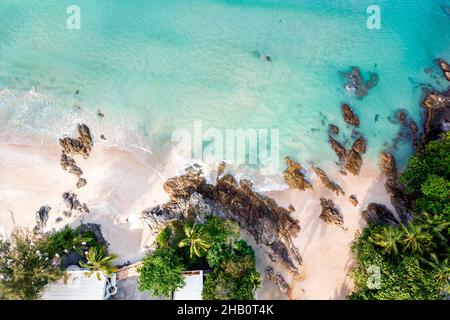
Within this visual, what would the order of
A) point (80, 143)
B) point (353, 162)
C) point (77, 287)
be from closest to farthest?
point (77, 287) → point (353, 162) → point (80, 143)

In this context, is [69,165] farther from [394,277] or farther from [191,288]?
[394,277]

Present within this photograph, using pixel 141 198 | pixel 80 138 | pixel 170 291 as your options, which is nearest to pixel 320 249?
pixel 170 291

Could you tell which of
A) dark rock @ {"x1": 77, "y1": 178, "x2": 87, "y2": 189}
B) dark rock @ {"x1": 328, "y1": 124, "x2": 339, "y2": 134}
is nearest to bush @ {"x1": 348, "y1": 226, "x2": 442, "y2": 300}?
dark rock @ {"x1": 328, "y1": 124, "x2": 339, "y2": 134}

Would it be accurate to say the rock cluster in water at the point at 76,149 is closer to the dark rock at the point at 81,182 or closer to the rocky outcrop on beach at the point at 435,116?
the dark rock at the point at 81,182

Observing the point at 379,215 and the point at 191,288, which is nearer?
the point at 191,288

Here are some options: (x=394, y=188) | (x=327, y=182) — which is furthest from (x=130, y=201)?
(x=394, y=188)

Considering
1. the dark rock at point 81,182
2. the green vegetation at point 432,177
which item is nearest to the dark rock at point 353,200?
the green vegetation at point 432,177
